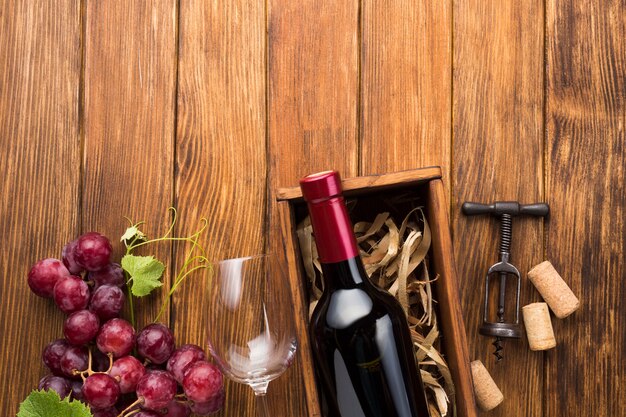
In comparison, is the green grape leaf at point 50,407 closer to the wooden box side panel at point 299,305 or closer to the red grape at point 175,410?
the red grape at point 175,410

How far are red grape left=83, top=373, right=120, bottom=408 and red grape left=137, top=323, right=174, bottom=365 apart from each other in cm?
8

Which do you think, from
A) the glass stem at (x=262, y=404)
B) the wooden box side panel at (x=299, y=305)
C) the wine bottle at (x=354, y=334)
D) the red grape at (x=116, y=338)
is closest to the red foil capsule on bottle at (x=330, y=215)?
the wine bottle at (x=354, y=334)

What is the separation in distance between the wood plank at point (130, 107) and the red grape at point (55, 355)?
0.23 m

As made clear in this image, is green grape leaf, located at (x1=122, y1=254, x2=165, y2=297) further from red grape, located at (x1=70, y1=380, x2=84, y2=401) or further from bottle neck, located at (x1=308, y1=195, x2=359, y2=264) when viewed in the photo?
bottle neck, located at (x1=308, y1=195, x2=359, y2=264)

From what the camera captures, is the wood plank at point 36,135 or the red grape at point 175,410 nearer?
the red grape at point 175,410

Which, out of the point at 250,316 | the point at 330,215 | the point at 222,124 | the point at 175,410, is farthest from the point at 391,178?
the point at 175,410

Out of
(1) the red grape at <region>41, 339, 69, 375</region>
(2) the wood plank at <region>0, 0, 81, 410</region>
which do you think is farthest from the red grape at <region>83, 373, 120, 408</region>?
(2) the wood plank at <region>0, 0, 81, 410</region>

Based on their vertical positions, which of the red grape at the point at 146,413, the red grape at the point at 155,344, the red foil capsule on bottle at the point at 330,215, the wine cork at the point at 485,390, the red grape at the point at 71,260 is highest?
the red foil capsule on bottle at the point at 330,215

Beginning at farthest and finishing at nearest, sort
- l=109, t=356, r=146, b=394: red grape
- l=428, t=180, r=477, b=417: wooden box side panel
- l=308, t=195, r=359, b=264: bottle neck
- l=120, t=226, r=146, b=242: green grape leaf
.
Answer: l=120, t=226, r=146, b=242: green grape leaf → l=109, t=356, r=146, b=394: red grape → l=428, t=180, r=477, b=417: wooden box side panel → l=308, t=195, r=359, b=264: bottle neck

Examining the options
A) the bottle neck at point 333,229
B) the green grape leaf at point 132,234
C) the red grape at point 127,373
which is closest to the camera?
the bottle neck at point 333,229

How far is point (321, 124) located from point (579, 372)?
0.61m

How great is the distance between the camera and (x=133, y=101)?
48.8 inches

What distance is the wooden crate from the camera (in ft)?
3.22

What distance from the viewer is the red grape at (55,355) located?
115 cm
